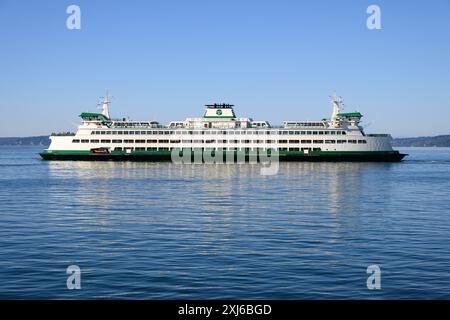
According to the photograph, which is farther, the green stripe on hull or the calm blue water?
the green stripe on hull

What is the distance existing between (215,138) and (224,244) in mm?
91410

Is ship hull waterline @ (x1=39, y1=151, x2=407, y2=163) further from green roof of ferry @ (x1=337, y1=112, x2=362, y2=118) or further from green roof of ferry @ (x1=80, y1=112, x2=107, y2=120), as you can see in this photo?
green roof of ferry @ (x1=80, y1=112, x2=107, y2=120)

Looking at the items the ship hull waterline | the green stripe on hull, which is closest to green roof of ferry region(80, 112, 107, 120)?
the green stripe on hull

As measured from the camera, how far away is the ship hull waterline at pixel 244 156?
10900cm

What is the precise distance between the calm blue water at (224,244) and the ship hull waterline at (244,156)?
60251mm

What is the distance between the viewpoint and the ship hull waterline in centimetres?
10900

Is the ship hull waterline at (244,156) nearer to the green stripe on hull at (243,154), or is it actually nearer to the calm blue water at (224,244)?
the green stripe on hull at (243,154)

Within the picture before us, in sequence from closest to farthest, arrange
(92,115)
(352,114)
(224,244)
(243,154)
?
(224,244) → (352,114) → (243,154) → (92,115)

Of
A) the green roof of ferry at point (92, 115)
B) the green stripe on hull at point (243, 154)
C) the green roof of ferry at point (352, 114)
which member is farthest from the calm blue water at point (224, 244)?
the green roof of ferry at point (92, 115)

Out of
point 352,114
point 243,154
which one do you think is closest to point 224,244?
point 243,154

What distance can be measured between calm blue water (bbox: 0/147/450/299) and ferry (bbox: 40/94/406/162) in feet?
203

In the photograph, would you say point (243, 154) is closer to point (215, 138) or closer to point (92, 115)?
point (215, 138)

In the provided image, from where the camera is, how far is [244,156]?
113562 millimetres
